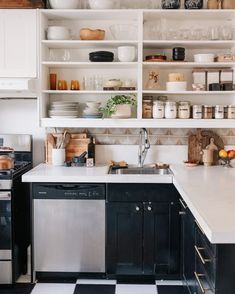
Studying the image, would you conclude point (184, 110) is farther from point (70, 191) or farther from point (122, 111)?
point (70, 191)

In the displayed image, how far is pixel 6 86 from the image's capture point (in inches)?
140

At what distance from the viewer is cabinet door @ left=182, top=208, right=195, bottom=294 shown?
2.78m

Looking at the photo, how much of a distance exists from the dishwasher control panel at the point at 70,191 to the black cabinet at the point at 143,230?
0.10m

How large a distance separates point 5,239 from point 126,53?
189cm

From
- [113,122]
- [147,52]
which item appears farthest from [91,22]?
[113,122]

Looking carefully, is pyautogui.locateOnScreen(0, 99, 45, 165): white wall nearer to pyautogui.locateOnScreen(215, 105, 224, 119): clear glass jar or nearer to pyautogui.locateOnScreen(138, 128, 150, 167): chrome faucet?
pyautogui.locateOnScreen(138, 128, 150, 167): chrome faucet

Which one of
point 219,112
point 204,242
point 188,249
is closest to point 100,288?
point 188,249

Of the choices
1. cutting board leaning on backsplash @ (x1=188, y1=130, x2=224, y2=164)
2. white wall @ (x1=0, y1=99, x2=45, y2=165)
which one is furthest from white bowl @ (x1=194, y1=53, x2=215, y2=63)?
white wall @ (x1=0, y1=99, x2=45, y2=165)

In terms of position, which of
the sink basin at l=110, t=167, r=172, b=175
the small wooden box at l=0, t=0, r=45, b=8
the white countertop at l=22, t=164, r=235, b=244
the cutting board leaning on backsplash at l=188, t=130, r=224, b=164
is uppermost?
the small wooden box at l=0, t=0, r=45, b=8

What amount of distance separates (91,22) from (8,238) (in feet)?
6.96

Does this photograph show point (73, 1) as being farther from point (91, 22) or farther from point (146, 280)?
point (146, 280)

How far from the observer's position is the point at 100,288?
11.6 ft

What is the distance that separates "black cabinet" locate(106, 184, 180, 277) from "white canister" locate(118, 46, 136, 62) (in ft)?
3.77

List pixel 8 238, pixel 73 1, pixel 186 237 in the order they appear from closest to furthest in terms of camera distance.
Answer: pixel 186 237
pixel 8 238
pixel 73 1
